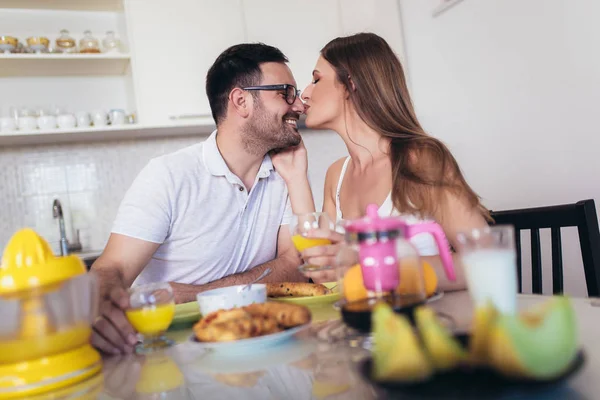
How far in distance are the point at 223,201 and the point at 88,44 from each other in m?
1.52

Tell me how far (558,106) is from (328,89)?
99 cm

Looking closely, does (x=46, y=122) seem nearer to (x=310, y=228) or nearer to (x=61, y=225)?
(x=61, y=225)

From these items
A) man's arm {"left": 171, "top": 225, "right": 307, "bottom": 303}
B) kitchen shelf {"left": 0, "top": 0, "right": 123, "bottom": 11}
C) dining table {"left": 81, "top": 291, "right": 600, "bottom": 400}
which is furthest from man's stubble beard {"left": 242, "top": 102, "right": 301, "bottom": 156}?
kitchen shelf {"left": 0, "top": 0, "right": 123, "bottom": 11}

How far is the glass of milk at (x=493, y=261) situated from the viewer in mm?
687

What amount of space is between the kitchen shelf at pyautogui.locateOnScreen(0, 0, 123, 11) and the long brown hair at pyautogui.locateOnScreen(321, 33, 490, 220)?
1.68 meters

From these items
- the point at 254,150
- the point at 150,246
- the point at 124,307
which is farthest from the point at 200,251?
the point at 124,307

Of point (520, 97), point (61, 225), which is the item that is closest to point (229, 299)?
point (520, 97)

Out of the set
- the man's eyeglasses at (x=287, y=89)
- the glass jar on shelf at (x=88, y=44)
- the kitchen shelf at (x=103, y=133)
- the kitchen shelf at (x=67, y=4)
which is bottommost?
the man's eyeglasses at (x=287, y=89)

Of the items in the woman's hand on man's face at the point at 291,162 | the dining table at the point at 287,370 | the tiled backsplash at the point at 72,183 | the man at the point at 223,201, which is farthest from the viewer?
the tiled backsplash at the point at 72,183

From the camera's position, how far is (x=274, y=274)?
1667 millimetres

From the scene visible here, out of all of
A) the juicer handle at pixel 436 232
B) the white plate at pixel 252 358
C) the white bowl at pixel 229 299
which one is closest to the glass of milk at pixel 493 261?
the juicer handle at pixel 436 232

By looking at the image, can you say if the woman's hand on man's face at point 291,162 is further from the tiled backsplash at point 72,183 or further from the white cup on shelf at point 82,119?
the tiled backsplash at point 72,183

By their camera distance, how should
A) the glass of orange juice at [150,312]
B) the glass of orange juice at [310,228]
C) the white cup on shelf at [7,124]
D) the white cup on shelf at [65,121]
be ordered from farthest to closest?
the white cup on shelf at [65,121] → the white cup on shelf at [7,124] → the glass of orange juice at [310,228] → the glass of orange juice at [150,312]

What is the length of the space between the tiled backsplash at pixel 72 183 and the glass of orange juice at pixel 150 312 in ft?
7.42
